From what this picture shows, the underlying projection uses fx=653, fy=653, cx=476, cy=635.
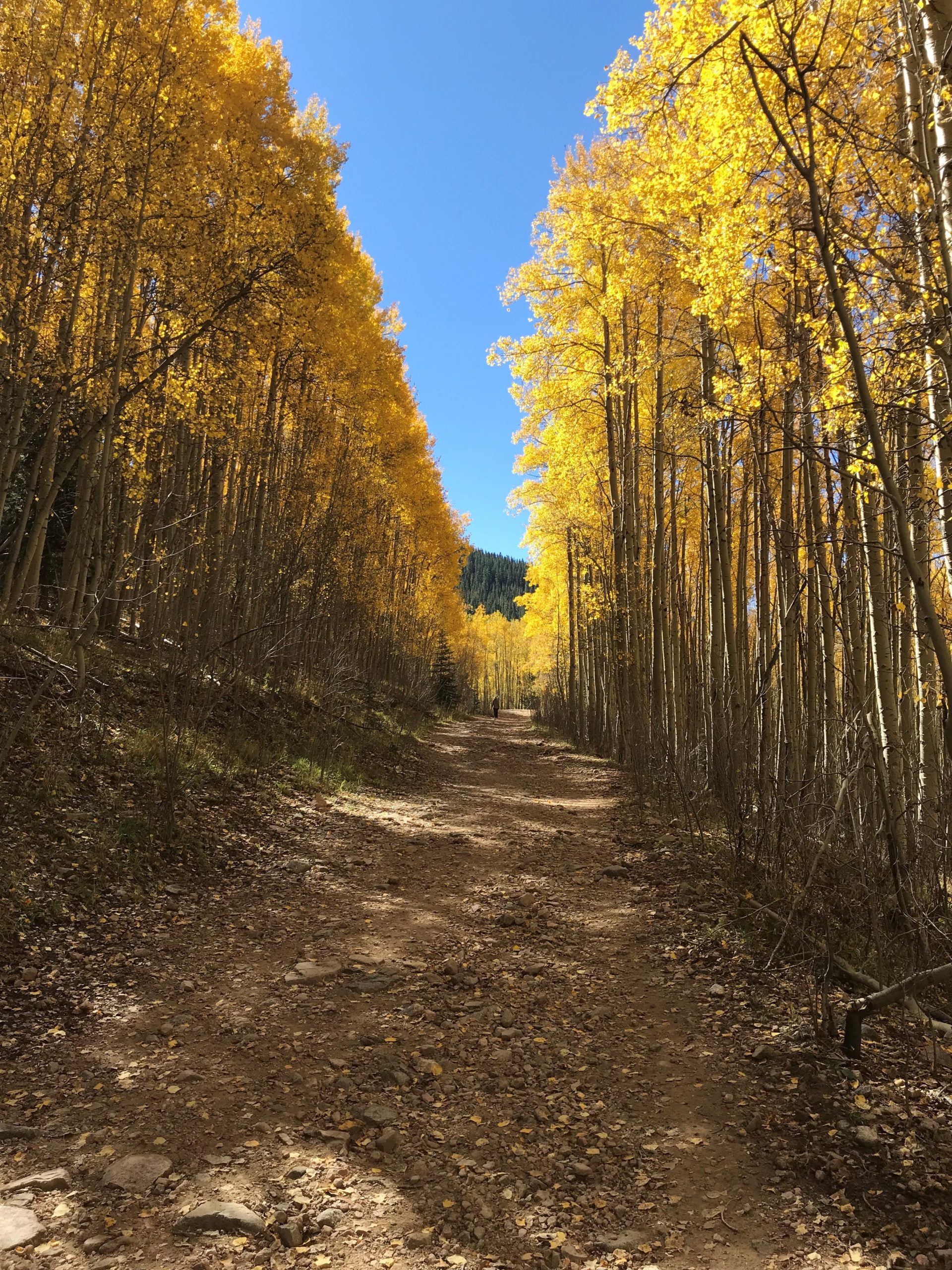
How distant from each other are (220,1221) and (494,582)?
15779cm

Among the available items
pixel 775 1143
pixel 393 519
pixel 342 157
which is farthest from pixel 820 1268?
pixel 393 519

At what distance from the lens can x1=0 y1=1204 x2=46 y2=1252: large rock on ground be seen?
78.7 inches

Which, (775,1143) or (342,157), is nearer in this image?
(775,1143)

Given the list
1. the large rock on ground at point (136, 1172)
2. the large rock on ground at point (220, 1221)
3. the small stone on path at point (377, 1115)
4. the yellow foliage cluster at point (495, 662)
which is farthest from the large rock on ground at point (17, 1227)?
the yellow foliage cluster at point (495, 662)

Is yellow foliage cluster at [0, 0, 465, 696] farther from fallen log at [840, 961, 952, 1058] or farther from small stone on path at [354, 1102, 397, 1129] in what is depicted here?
fallen log at [840, 961, 952, 1058]

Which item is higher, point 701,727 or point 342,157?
point 342,157

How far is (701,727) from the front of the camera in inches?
433

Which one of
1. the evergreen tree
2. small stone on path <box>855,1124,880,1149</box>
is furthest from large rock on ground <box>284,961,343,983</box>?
the evergreen tree

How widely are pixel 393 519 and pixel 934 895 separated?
17030 millimetres

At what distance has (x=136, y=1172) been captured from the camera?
233 cm

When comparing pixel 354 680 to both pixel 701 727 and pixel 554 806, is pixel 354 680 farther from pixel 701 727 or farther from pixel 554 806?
pixel 701 727

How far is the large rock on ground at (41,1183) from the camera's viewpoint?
87.7 inches

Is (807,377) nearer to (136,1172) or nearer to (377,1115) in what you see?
(377,1115)

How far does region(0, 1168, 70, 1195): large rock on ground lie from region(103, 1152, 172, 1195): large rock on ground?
130 millimetres
